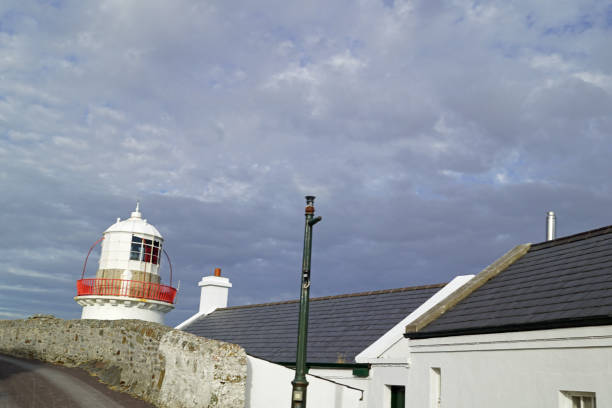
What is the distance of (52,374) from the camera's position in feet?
64.6

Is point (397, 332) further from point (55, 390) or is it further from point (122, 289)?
point (122, 289)

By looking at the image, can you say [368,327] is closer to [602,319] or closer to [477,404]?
[477,404]

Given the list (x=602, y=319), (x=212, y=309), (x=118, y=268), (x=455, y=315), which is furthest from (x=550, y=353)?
(x=212, y=309)

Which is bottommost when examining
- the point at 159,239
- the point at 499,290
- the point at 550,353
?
the point at 550,353

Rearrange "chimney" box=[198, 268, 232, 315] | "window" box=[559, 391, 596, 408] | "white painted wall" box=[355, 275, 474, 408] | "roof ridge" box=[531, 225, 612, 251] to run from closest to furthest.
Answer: "window" box=[559, 391, 596, 408]
"roof ridge" box=[531, 225, 612, 251]
"white painted wall" box=[355, 275, 474, 408]
"chimney" box=[198, 268, 232, 315]

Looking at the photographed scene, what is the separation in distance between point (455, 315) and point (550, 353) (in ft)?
13.4

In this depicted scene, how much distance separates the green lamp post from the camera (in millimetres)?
11898

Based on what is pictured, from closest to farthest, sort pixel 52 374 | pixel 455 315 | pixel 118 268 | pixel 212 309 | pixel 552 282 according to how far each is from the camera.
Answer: pixel 552 282, pixel 455 315, pixel 52 374, pixel 118 268, pixel 212 309

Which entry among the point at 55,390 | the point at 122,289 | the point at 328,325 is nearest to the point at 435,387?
the point at 328,325

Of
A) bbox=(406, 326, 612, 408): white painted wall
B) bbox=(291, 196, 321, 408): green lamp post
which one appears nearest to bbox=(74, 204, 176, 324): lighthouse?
bbox=(406, 326, 612, 408): white painted wall

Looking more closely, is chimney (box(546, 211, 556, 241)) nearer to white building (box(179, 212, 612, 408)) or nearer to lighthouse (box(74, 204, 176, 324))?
white building (box(179, 212, 612, 408))

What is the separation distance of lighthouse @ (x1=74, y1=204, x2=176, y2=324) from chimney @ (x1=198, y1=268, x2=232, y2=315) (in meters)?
7.02

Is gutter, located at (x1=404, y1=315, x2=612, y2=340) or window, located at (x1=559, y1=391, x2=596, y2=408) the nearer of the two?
gutter, located at (x1=404, y1=315, x2=612, y2=340)

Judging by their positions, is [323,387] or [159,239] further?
[159,239]
